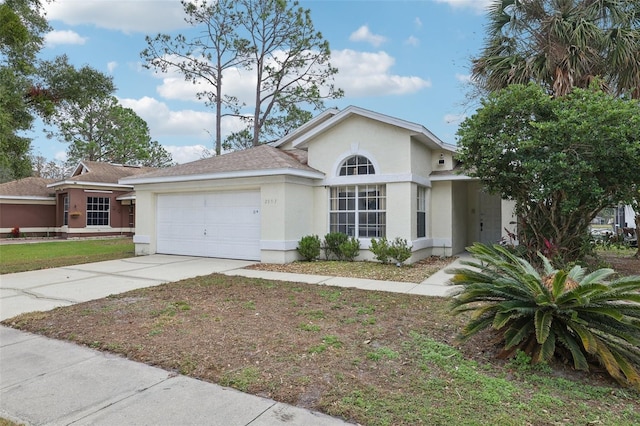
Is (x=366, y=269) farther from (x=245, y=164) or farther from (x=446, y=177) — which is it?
(x=245, y=164)

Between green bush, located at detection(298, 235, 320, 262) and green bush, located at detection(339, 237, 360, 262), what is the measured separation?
0.77 meters

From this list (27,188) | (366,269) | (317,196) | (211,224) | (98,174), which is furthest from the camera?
(27,188)

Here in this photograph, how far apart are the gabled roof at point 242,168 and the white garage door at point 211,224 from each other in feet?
2.61

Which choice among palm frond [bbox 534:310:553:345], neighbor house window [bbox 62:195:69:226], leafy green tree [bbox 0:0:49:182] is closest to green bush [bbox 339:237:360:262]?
palm frond [bbox 534:310:553:345]

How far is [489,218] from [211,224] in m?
10.8

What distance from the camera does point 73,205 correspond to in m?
23.5

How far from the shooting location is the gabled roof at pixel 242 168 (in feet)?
39.3

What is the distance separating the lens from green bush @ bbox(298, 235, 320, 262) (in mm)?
12195

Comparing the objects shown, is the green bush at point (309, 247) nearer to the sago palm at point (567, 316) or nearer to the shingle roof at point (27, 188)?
the sago palm at point (567, 316)

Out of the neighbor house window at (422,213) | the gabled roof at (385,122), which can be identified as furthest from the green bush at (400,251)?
the gabled roof at (385,122)

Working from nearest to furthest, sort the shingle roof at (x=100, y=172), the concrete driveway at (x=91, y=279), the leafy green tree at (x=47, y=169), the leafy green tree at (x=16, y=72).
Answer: the concrete driveway at (x=91, y=279) → the leafy green tree at (x=16, y=72) → the shingle roof at (x=100, y=172) → the leafy green tree at (x=47, y=169)

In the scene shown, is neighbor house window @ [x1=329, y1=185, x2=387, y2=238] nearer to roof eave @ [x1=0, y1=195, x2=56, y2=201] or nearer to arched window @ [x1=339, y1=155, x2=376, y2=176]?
arched window @ [x1=339, y1=155, x2=376, y2=176]

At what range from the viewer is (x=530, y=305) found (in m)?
4.20

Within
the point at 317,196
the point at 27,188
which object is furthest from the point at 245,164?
the point at 27,188
